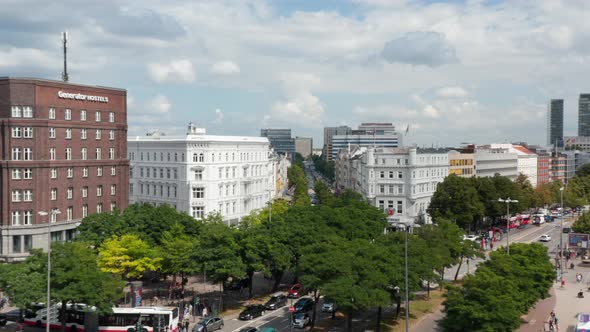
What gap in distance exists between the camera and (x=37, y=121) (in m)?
66.1

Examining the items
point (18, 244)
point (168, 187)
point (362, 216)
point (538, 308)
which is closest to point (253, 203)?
point (168, 187)

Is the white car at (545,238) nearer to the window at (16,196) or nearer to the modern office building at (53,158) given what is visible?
the modern office building at (53,158)

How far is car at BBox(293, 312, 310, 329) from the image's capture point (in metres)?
49.8

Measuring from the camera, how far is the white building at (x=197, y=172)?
8669cm

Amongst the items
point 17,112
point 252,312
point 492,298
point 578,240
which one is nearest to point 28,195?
point 17,112

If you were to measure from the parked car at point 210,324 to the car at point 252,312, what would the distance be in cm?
302

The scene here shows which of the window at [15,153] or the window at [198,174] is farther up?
the window at [15,153]

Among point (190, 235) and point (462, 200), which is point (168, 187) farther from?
point (462, 200)

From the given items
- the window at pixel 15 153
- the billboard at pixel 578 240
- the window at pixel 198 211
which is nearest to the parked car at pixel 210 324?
the window at pixel 15 153

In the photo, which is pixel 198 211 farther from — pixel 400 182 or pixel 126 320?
pixel 126 320

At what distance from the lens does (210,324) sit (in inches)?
1871

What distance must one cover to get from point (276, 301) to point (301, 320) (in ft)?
22.0

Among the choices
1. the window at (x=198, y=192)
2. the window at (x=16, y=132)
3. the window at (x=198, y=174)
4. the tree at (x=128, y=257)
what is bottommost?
the tree at (x=128, y=257)

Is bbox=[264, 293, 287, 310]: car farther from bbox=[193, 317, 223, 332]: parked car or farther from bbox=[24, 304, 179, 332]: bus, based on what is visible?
bbox=[24, 304, 179, 332]: bus
